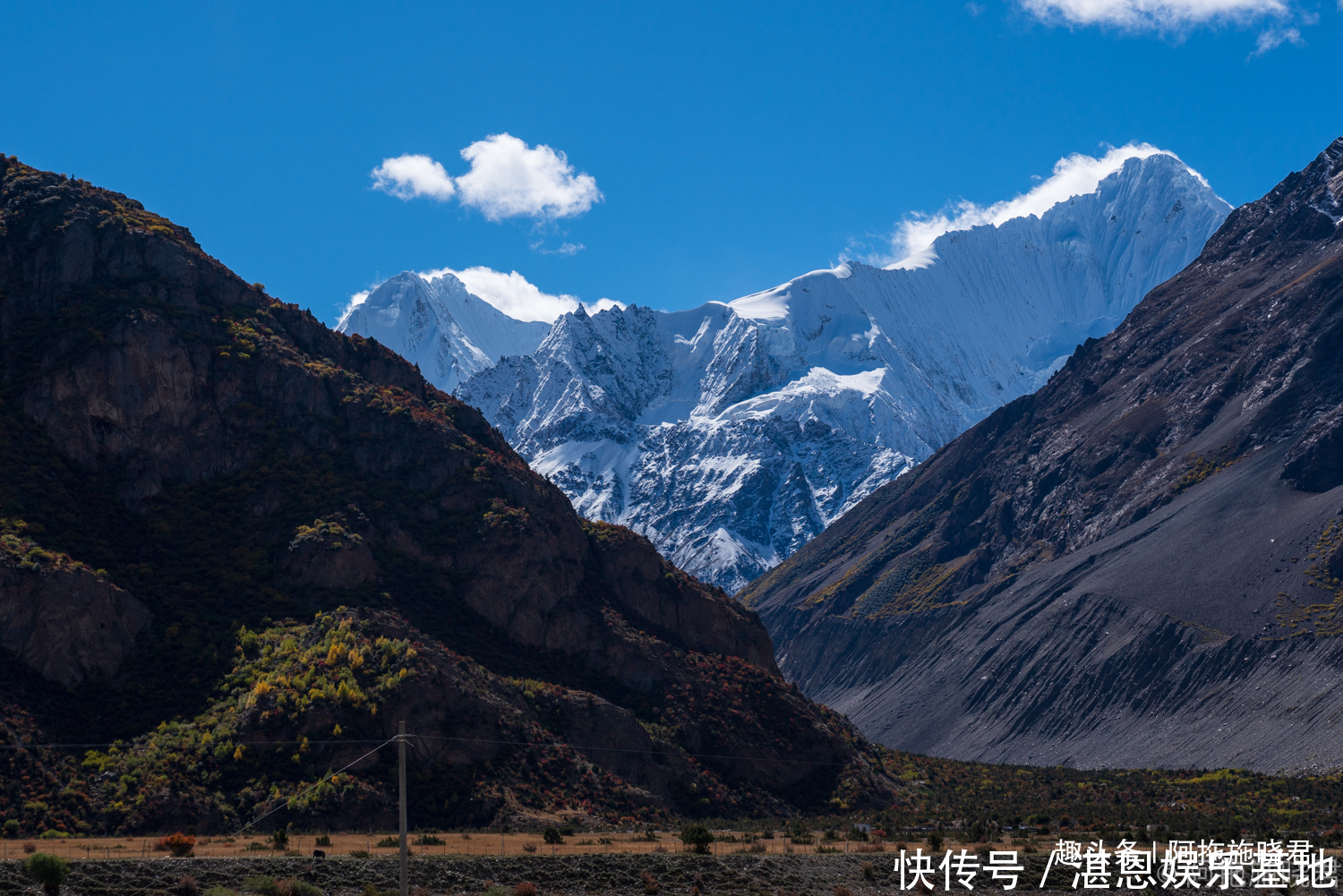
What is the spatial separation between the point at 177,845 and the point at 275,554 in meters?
32.0

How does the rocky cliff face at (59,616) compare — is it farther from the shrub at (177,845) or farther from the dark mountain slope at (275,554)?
Result: the shrub at (177,845)

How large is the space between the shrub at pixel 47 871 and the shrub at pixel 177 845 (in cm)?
648

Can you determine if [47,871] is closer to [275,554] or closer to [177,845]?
[177,845]

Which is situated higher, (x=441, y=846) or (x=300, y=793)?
(x=300, y=793)

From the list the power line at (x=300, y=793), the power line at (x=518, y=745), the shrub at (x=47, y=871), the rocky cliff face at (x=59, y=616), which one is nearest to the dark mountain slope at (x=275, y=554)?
the rocky cliff face at (x=59, y=616)

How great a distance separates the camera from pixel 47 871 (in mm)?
49719

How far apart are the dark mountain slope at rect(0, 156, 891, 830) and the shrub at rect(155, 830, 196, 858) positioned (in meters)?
8.69

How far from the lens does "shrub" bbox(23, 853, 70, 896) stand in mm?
49625

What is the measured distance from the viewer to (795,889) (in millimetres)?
60438

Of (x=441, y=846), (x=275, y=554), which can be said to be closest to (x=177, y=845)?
(x=441, y=846)

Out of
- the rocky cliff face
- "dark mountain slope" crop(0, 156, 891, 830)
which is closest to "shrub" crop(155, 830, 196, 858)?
"dark mountain slope" crop(0, 156, 891, 830)

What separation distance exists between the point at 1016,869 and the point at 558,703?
3222cm

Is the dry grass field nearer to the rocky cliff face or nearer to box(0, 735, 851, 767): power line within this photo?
box(0, 735, 851, 767): power line

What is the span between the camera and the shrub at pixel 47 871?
49.6 m
